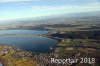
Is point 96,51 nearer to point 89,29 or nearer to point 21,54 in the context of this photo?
point 89,29

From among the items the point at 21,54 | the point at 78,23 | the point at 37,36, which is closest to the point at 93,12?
the point at 78,23

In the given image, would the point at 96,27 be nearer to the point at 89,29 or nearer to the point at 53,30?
the point at 89,29

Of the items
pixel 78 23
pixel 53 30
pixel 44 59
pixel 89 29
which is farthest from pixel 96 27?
pixel 44 59

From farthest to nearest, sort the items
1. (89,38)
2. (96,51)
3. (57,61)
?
(89,38), (96,51), (57,61)

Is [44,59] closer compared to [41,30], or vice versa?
[44,59]

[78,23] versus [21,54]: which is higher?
[78,23]

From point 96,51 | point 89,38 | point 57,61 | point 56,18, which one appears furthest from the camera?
point 56,18
